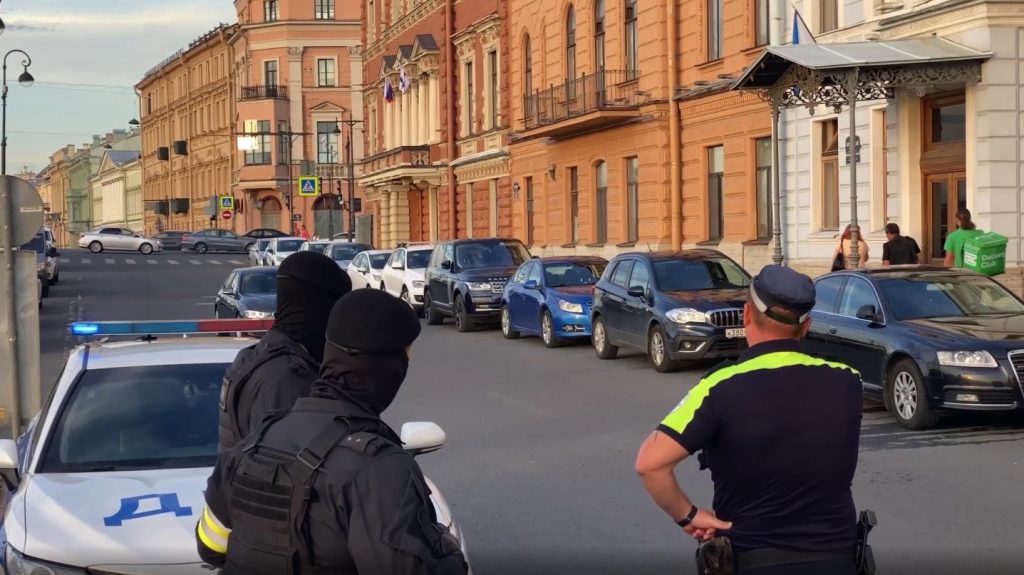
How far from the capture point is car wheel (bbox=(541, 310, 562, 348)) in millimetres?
22531

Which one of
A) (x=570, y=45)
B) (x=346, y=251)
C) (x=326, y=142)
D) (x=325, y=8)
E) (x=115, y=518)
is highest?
(x=325, y=8)

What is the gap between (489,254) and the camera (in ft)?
93.8

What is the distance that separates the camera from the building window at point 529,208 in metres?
42.4

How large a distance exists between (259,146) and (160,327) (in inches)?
3187

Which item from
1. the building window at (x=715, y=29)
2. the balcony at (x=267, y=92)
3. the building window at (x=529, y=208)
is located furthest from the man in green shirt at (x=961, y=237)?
the balcony at (x=267, y=92)

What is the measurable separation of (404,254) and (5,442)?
86.6ft

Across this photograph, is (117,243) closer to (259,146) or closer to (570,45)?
(259,146)

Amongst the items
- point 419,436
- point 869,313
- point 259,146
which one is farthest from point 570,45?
point 259,146

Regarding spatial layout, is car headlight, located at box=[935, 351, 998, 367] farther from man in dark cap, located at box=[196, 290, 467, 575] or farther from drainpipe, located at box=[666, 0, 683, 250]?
drainpipe, located at box=[666, 0, 683, 250]

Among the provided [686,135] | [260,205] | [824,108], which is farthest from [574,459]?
[260,205]

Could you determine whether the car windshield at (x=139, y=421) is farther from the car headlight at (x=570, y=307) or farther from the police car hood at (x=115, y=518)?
the car headlight at (x=570, y=307)

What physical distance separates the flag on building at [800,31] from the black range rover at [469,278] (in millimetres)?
6872

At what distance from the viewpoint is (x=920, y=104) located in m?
23.4

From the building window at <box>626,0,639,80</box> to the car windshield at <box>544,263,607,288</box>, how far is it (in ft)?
36.0
